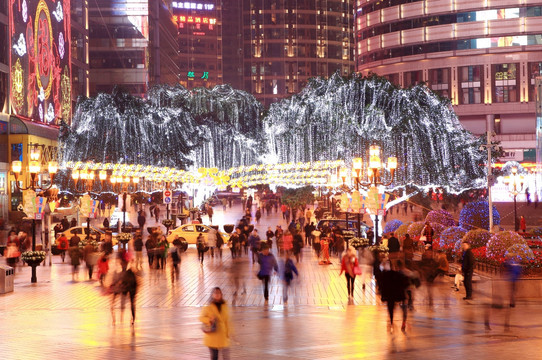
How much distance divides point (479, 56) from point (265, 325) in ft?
266

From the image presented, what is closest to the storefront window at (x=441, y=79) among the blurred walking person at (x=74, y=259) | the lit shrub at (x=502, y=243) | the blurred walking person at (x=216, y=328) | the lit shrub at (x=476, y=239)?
the lit shrub at (x=476, y=239)

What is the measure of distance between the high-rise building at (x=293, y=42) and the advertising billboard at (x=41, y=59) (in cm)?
10409

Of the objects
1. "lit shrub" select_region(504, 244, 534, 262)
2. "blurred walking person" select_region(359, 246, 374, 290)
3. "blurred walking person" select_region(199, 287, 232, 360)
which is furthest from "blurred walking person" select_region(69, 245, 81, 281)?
"blurred walking person" select_region(199, 287, 232, 360)

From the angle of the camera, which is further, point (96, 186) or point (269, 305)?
point (96, 186)

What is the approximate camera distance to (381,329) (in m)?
16.8

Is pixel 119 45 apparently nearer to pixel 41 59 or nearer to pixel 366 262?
pixel 41 59

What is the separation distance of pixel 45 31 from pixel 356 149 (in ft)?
113

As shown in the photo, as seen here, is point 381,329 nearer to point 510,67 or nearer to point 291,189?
point 291,189

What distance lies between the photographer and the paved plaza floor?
47.3 feet

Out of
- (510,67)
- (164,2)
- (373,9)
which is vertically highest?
(164,2)

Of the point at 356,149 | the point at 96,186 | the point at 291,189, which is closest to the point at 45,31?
the point at 96,186

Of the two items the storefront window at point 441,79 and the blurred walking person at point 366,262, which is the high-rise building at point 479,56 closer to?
the storefront window at point 441,79

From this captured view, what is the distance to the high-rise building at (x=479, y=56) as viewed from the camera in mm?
92000

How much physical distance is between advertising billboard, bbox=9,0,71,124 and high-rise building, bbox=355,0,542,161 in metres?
35.8
